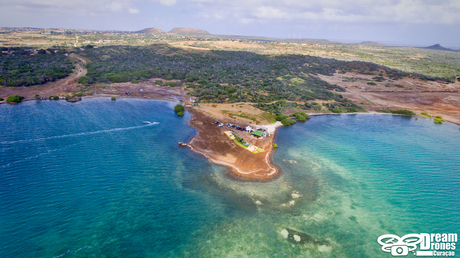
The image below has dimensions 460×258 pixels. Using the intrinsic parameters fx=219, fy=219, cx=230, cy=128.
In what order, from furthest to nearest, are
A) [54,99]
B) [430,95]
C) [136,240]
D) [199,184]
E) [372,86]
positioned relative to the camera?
[372,86] → [430,95] → [54,99] → [199,184] → [136,240]

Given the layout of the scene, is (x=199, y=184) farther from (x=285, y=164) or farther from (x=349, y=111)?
(x=349, y=111)

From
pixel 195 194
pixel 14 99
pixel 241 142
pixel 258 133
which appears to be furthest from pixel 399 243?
pixel 14 99

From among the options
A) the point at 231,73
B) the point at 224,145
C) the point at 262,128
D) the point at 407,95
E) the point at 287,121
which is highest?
the point at 231,73

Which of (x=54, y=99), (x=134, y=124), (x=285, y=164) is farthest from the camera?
(x=54, y=99)

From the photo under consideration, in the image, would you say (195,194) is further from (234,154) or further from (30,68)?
(30,68)

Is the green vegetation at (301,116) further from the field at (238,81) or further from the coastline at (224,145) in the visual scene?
the coastline at (224,145)

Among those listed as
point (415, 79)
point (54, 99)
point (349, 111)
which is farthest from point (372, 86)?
point (54, 99)

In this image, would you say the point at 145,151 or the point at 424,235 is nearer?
the point at 424,235
